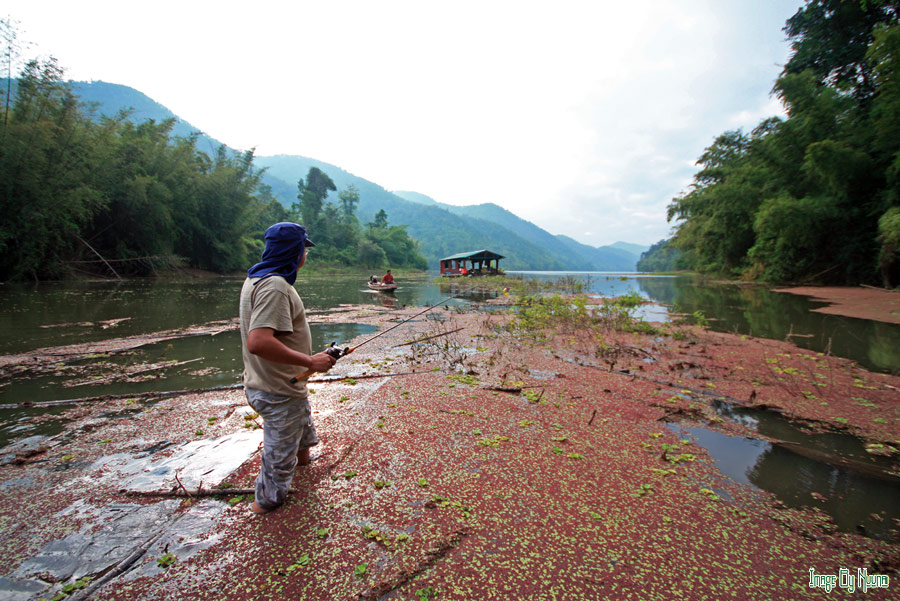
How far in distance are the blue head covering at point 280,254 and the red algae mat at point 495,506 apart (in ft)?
4.81

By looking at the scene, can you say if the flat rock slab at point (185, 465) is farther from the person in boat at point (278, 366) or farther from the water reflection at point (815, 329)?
the water reflection at point (815, 329)

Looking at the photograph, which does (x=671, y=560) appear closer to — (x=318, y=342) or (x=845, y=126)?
(x=318, y=342)

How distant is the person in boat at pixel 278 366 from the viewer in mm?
2100

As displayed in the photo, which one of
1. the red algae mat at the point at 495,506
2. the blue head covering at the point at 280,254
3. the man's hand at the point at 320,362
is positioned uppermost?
the blue head covering at the point at 280,254

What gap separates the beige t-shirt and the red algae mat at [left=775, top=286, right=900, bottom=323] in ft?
45.3

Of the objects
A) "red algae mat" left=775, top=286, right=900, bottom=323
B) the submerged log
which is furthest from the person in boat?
"red algae mat" left=775, top=286, right=900, bottom=323

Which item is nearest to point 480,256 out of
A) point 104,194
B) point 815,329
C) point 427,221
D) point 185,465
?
point 104,194

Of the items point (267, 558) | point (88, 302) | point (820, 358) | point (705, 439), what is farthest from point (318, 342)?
point (88, 302)

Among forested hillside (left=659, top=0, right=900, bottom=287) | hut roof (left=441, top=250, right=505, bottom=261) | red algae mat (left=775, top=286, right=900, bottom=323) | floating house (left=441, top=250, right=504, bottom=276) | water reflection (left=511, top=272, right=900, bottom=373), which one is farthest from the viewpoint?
hut roof (left=441, top=250, right=505, bottom=261)

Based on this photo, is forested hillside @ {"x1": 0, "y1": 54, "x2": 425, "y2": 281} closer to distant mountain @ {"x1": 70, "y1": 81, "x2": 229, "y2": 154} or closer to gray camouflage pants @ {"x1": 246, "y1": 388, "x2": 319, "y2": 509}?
gray camouflage pants @ {"x1": 246, "y1": 388, "x2": 319, "y2": 509}

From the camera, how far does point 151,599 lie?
5.36 feet

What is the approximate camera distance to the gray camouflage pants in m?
2.21

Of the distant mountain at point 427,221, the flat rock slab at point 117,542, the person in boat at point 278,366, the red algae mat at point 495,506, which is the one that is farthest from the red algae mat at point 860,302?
the distant mountain at point 427,221

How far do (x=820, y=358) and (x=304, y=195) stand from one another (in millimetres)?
65697
